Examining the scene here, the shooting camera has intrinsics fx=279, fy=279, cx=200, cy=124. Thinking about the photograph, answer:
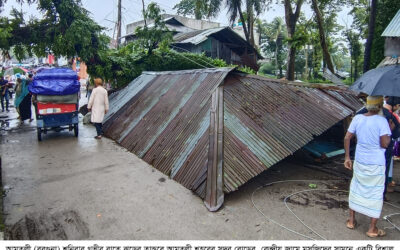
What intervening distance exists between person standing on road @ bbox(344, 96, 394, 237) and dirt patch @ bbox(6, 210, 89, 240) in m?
3.79

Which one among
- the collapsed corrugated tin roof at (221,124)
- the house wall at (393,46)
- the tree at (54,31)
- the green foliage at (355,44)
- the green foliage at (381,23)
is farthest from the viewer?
the green foliage at (355,44)

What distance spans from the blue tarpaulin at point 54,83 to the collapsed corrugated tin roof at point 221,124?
1.84 metres

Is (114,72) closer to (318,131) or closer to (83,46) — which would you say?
(83,46)

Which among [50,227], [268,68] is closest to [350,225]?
[50,227]

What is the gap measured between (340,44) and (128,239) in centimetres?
4889

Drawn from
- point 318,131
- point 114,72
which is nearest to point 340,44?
point 114,72

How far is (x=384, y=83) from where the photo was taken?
447 cm

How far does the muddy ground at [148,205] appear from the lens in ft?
12.6

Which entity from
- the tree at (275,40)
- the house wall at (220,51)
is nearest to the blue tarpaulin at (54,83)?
the house wall at (220,51)

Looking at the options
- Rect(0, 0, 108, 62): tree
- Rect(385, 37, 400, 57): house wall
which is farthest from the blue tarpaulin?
Rect(385, 37, 400, 57): house wall

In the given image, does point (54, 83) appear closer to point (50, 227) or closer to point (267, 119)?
point (50, 227)

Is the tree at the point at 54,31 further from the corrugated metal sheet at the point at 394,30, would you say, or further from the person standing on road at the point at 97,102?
the corrugated metal sheet at the point at 394,30

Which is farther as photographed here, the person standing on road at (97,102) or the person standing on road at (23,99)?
the person standing on road at (23,99)

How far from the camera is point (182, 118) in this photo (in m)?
6.89
